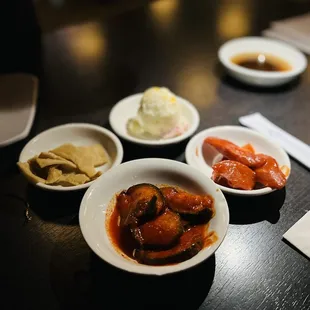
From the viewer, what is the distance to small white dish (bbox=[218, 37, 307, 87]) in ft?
6.13

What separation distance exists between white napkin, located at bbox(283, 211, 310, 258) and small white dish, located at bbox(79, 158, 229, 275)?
0.81 feet

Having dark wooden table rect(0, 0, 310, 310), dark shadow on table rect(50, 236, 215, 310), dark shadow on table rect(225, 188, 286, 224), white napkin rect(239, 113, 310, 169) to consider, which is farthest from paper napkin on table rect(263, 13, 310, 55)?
dark shadow on table rect(50, 236, 215, 310)

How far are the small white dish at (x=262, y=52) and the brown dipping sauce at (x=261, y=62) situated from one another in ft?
0.08

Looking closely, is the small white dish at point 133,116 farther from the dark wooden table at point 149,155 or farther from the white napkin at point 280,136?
the white napkin at point 280,136

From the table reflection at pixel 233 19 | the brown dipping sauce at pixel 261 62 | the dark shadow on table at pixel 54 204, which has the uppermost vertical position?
the table reflection at pixel 233 19

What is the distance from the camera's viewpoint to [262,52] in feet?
7.13

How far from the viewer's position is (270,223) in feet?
4.07

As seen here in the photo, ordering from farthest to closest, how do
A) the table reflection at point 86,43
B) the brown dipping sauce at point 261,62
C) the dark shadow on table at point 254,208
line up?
the table reflection at point 86,43 < the brown dipping sauce at point 261,62 < the dark shadow on table at point 254,208

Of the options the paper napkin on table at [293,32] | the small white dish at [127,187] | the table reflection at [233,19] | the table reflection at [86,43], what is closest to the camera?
the small white dish at [127,187]

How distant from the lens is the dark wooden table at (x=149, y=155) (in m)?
1.03

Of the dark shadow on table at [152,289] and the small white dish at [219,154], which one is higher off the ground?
the small white dish at [219,154]

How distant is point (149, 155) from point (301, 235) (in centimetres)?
63

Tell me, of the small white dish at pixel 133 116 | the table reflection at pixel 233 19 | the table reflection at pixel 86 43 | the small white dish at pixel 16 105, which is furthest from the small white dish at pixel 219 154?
the table reflection at pixel 233 19

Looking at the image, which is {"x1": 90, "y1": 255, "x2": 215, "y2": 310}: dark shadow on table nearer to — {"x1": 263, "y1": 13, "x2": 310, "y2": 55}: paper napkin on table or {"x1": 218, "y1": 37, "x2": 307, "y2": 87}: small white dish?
{"x1": 218, "y1": 37, "x2": 307, "y2": 87}: small white dish
